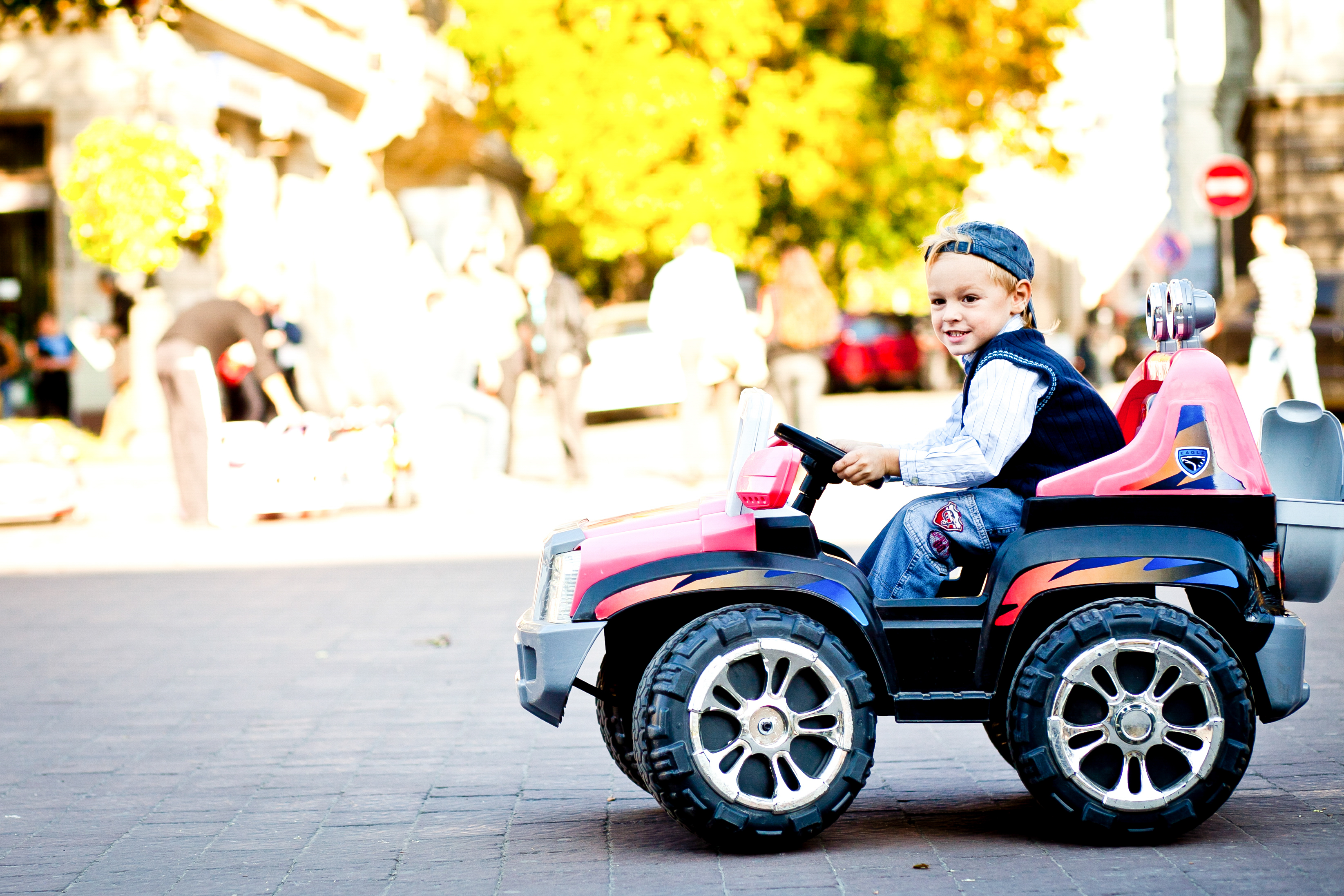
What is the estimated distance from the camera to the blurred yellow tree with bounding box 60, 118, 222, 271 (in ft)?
47.0

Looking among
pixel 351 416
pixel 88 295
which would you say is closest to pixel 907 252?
pixel 88 295

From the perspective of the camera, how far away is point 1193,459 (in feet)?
13.3

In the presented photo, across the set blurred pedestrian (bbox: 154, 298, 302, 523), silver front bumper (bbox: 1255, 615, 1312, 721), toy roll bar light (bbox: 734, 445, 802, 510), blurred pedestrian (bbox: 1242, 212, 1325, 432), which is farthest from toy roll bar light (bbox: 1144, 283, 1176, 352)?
blurred pedestrian (bbox: 1242, 212, 1325, 432)

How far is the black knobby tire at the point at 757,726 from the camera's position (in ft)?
12.9

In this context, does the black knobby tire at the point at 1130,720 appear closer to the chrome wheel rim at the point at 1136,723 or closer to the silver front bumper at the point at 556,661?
the chrome wheel rim at the point at 1136,723

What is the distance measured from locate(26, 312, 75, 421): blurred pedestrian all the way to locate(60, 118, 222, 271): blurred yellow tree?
5.66 metres

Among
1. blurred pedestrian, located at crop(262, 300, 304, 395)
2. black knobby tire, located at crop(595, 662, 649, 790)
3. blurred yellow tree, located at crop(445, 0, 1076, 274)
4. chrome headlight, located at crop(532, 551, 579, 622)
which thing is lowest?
black knobby tire, located at crop(595, 662, 649, 790)

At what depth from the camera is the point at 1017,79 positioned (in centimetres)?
2545

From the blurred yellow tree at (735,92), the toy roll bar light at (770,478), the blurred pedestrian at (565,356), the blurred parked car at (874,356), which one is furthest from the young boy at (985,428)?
the blurred parked car at (874,356)

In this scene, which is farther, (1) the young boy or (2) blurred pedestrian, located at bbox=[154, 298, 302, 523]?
(2) blurred pedestrian, located at bbox=[154, 298, 302, 523]

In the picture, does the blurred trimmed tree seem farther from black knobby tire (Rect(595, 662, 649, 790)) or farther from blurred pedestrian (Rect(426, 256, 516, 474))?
black knobby tire (Rect(595, 662, 649, 790))

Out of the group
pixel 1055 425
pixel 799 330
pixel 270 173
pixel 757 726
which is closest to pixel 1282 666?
pixel 1055 425

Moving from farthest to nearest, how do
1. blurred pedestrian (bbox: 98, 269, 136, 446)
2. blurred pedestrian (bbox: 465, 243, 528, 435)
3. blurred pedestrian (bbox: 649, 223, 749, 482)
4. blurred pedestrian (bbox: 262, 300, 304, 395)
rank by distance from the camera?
blurred pedestrian (bbox: 98, 269, 136, 446), blurred pedestrian (bbox: 465, 243, 528, 435), blurred pedestrian (bbox: 649, 223, 749, 482), blurred pedestrian (bbox: 262, 300, 304, 395)

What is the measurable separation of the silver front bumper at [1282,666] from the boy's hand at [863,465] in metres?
1.02
